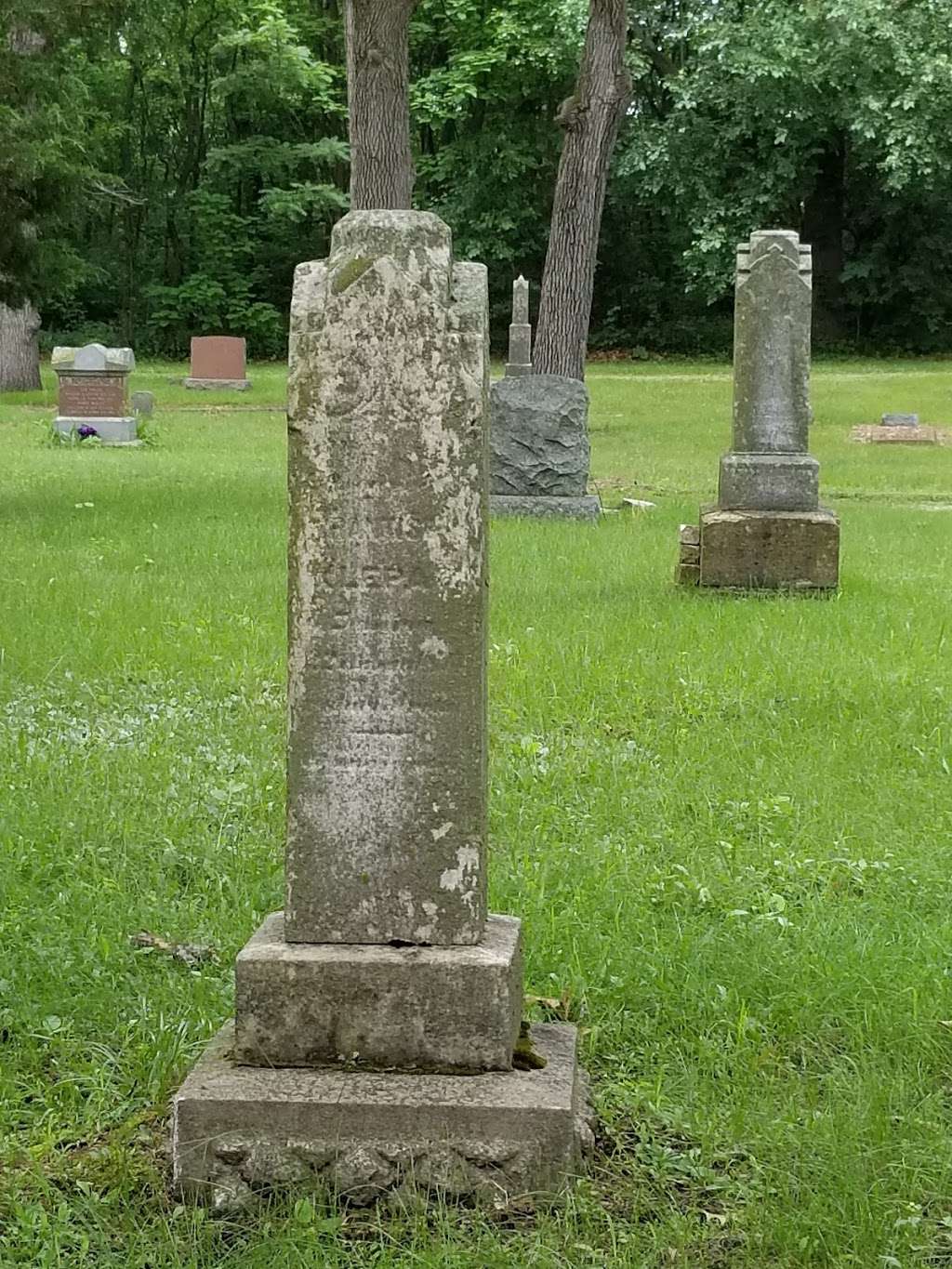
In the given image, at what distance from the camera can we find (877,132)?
36594mm

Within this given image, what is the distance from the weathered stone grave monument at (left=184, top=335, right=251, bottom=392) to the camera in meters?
→ 34.8

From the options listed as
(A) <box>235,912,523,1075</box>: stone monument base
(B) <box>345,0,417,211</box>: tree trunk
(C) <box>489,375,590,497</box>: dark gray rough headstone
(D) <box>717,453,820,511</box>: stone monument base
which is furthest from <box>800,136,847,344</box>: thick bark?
(A) <box>235,912,523,1075</box>: stone monument base

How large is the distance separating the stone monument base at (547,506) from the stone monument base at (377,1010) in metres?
12.3

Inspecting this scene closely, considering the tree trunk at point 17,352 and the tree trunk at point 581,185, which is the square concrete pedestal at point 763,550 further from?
the tree trunk at point 17,352

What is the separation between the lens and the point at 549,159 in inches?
1804

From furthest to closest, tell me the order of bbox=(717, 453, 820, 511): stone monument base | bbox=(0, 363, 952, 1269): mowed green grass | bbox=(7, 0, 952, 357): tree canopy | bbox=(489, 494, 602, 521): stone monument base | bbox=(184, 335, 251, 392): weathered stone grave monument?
bbox=(7, 0, 952, 357): tree canopy < bbox=(184, 335, 251, 392): weathered stone grave monument < bbox=(489, 494, 602, 521): stone monument base < bbox=(717, 453, 820, 511): stone monument base < bbox=(0, 363, 952, 1269): mowed green grass

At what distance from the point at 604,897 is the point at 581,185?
15849mm

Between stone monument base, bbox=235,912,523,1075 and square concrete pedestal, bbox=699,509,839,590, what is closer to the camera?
stone monument base, bbox=235,912,523,1075

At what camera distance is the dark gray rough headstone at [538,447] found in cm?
1580

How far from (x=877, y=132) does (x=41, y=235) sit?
27092mm

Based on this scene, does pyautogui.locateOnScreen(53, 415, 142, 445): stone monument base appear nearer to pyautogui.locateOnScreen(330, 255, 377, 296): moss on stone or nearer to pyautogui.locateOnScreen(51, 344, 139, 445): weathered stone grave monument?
pyautogui.locateOnScreen(51, 344, 139, 445): weathered stone grave monument

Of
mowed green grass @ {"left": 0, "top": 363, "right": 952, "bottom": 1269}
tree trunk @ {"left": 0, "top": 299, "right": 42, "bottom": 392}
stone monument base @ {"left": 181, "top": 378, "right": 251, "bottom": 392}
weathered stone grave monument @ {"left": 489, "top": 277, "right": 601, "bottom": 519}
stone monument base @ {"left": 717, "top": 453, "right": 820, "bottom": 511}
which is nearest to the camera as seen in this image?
mowed green grass @ {"left": 0, "top": 363, "right": 952, "bottom": 1269}

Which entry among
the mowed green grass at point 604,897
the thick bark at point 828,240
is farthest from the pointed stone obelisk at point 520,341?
the thick bark at point 828,240

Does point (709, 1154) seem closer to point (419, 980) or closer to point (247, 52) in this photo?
point (419, 980)
